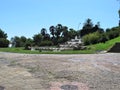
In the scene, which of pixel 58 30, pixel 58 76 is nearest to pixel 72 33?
pixel 58 30

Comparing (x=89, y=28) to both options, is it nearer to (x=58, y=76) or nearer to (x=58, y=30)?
(x=58, y=30)

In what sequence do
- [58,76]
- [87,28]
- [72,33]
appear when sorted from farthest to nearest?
[87,28] < [72,33] < [58,76]

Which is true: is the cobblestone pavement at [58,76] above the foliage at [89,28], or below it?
below

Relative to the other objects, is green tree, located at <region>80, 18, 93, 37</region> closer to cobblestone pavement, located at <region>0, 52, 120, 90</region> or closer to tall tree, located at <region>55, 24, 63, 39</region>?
tall tree, located at <region>55, 24, 63, 39</region>

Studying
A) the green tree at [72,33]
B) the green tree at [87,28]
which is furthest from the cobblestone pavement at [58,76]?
the green tree at [87,28]

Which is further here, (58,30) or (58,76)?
(58,30)

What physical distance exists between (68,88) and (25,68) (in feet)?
11.5

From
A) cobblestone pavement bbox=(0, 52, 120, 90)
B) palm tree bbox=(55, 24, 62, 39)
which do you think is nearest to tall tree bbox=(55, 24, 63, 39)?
palm tree bbox=(55, 24, 62, 39)

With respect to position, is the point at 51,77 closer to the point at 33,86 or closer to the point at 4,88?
the point at 33,86

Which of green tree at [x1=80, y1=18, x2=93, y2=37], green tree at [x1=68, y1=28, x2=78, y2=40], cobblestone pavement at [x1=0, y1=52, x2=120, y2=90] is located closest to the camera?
cobblestone pavement at [x1=0, y1=52, x2=120, y2=90]

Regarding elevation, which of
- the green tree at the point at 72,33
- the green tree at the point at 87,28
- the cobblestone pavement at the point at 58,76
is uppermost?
the green tree at the point at 87,28

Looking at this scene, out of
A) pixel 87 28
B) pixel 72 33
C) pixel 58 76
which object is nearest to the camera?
pixel 58 76

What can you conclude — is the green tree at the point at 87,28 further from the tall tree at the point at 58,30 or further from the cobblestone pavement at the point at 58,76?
the cobblestone pavement at the point at 58,76

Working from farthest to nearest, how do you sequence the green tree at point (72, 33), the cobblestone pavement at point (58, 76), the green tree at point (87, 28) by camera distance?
the green tree at point (87, 28), the green tree at point (72, 33), the cobblestone pavement at point (58, 76)
